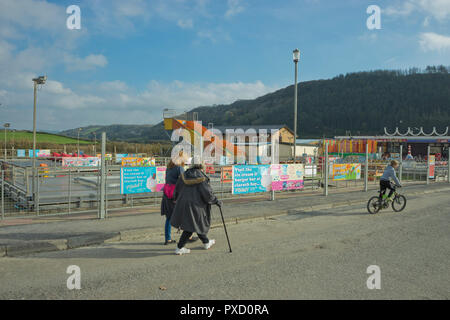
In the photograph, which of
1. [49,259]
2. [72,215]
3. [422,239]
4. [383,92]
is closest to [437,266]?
[422,239]

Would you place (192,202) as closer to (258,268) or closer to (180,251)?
(180,251)

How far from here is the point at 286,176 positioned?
13.7m

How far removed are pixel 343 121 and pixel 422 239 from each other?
592 ft

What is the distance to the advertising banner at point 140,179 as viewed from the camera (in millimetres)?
9883

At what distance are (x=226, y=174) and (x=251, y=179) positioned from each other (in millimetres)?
1044

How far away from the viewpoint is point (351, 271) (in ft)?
17.3

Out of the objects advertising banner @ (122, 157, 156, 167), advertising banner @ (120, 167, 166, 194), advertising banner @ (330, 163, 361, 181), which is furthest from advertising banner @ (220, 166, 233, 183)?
advertising banner @ (122, 157, 156, 167)

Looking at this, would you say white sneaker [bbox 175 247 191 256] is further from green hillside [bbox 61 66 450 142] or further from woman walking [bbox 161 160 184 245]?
green hillside [bbox 61 66 450 142]

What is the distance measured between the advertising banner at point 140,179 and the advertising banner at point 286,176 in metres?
4.64

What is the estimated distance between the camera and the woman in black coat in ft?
20.0

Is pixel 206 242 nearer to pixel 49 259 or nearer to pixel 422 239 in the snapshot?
pixel 49 259

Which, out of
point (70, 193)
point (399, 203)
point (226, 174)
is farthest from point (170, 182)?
point (399, 203)
